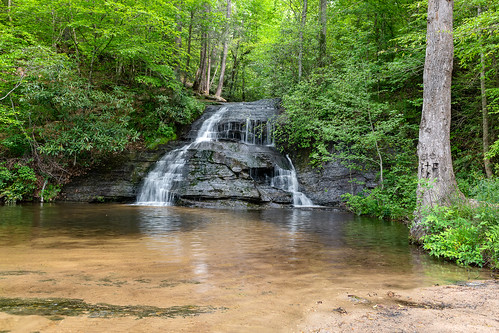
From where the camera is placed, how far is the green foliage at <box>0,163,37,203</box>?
11.9 metres

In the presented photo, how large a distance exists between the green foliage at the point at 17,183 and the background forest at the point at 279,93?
1.7 inches

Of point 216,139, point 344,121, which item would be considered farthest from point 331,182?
point 216,139

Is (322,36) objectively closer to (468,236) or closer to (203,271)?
(468,236)

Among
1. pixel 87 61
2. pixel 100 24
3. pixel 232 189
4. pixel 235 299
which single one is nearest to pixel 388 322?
pixel 235 299

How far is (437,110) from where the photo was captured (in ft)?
19.6

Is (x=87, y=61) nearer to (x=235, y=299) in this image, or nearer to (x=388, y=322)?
(x=235, y=299)

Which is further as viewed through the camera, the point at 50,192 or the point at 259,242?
the point at 50,192

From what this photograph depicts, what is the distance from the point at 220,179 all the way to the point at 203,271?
31.7 feet

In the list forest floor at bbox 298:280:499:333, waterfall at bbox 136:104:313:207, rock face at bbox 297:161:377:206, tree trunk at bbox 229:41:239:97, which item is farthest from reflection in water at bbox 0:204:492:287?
tree trunk at bbox 229:41:239:97

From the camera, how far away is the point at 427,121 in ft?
19.9

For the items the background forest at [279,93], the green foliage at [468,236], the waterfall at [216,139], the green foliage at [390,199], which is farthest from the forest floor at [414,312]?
the waterfall at [216,139]

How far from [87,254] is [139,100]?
48.8 ft

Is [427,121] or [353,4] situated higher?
[353,4]

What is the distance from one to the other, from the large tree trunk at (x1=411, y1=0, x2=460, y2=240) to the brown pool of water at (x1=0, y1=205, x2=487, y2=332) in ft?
4.72
